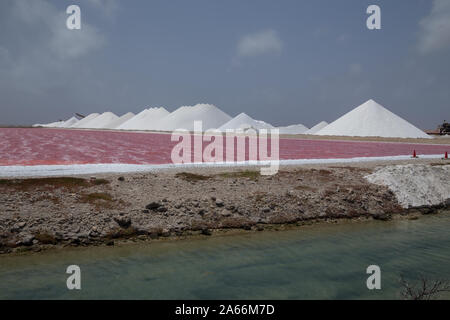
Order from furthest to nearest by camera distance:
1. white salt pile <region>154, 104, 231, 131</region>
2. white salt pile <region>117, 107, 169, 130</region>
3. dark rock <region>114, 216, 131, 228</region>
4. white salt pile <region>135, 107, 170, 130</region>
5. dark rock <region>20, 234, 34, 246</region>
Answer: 1. white salt pile <region>117, 107, 169, 130</region>
2. white salt pile <region>135, 107, 170, 130</region>
3. white salt pile <region>154, 104, 231, 131</region>
4. dark rock <region>114, 216, 131, 228</region>
5. dark rock <region>20, 234, 34, 246</region>

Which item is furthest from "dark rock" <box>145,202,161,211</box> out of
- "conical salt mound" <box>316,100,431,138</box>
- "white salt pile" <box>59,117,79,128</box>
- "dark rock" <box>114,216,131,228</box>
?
"white salt pile" <box>59,117,79,128</box>

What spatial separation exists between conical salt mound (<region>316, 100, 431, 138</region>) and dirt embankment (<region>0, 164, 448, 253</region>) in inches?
1576

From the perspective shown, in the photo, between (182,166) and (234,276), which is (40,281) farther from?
(182,166)

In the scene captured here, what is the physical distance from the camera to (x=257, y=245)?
852 cm

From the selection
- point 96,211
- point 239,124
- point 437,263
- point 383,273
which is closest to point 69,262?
A: point 96,211

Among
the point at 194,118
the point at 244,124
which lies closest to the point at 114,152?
the point at 244,124

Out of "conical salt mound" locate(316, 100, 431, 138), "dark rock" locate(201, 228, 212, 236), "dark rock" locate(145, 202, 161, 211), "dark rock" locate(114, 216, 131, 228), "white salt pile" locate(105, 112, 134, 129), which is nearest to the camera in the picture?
"dark rock" locate(114, 216, 131, 228)

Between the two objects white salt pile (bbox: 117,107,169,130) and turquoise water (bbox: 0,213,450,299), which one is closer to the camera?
turquoise water (bbox: 0,213,450,299)

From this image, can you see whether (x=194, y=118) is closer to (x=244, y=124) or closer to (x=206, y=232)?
(x=244, y=124)

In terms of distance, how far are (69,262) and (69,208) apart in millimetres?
2066

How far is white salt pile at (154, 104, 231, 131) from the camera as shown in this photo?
75188 millimetres

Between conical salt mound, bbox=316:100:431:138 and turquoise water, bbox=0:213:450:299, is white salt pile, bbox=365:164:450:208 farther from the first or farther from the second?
conical salt mound, bbox=316:100:431:138

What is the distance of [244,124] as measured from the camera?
6950 cm
